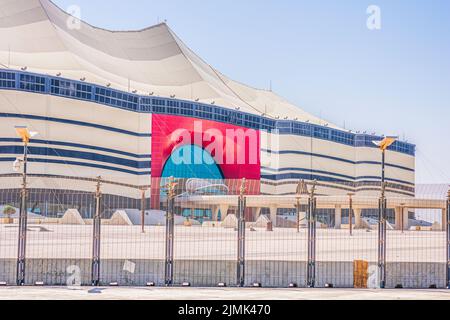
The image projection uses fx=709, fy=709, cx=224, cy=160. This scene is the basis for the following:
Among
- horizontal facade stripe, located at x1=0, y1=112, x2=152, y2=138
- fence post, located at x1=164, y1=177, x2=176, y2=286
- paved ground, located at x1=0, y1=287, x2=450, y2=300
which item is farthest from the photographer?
horizontal facade stripe, located at x1=0, y1=112, x2=152, y2=138

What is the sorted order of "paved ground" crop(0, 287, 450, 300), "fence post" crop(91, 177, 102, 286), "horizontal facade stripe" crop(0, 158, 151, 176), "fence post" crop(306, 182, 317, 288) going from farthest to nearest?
1. "horizontal facade stripe" crop(0, 158, 151, 176)
2. "fence post" crop(306, 182, 317, 288)
3. "fence post" crop(91, 177, 102, 286)
4. "paved ground" crop(0, 287, 450, 300)

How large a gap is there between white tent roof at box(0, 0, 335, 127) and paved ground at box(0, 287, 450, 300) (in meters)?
88.0

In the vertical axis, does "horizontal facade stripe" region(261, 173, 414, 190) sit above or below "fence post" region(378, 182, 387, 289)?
above

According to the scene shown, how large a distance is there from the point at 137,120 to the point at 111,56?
20.0 meters

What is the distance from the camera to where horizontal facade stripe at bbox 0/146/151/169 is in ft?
318

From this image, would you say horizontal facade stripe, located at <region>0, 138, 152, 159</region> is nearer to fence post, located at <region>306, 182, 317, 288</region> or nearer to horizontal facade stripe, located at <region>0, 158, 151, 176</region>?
horizontal facade stripe, located at <region>0, 158, 151, 176</region>

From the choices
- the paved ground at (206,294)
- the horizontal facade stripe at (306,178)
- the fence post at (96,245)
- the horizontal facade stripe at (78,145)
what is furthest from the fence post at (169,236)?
the horizontal facade stripe at (306,178)

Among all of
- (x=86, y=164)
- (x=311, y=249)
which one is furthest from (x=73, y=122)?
(x=311, y=249)

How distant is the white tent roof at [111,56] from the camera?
10794 cm

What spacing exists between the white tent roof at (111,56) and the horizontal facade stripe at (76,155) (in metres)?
11.4

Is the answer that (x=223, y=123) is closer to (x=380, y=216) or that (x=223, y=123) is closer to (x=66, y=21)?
(x=66, y=21)

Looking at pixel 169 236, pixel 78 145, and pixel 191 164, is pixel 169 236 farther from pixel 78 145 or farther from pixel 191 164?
pixel 191 164

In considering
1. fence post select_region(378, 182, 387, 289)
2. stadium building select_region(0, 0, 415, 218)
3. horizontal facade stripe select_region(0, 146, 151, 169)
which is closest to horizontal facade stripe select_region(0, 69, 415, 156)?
stadium building select_region(0, 0, 415, 218)
